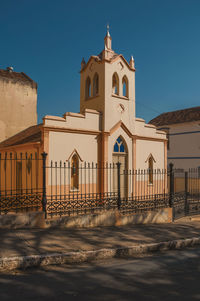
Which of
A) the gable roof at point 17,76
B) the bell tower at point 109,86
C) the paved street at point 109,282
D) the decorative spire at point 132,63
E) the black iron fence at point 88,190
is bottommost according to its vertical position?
the paved street at point 109,282

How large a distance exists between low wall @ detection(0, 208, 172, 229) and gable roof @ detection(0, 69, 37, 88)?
17.5 metres

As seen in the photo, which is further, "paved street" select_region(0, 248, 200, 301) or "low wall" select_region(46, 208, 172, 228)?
"low wall" select_region(46, 208, 172, 228)

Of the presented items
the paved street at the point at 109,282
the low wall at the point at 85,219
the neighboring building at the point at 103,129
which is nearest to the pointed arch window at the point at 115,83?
the neighboring building at the point at 103,129

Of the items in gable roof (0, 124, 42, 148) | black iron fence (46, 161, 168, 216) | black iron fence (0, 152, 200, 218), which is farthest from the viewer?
gable roof (0, 124, 42, 148)

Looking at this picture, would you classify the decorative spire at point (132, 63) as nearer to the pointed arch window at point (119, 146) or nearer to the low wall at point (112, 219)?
the pointed arch window at point (119, 146)

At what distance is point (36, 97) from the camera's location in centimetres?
2356

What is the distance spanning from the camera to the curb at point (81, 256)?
5.08 m

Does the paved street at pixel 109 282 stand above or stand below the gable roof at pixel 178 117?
below

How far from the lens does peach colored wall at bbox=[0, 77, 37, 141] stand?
2139 cm

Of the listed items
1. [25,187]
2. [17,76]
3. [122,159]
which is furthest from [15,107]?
[122,159]

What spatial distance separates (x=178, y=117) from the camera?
24.3m

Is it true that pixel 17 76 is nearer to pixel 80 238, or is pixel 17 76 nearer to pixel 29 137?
pixel 29 137

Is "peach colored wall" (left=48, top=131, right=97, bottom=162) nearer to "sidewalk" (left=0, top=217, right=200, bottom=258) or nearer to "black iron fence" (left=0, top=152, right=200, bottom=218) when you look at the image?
"black iron fence" (left=0, top=152, right=200, bottom=218)

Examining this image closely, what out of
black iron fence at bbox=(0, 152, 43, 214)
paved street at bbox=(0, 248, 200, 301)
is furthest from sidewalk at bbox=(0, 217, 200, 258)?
black iron fence at bbox=(0, 152, 43, 214)
